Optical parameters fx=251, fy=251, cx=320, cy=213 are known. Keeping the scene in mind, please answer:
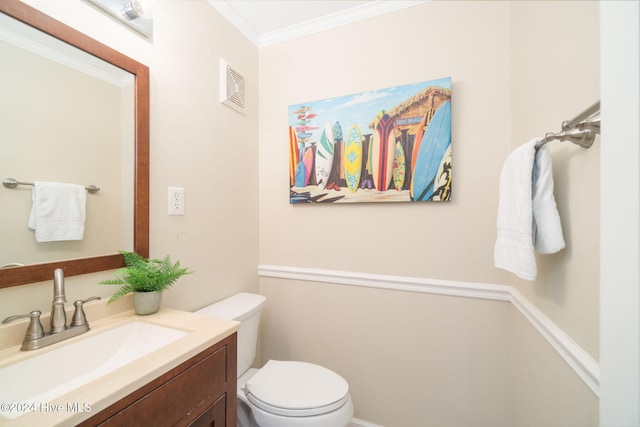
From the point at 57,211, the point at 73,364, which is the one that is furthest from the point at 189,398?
the point at 57,211

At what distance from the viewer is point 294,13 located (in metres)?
1.53

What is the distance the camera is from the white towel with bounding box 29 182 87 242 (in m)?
0.79

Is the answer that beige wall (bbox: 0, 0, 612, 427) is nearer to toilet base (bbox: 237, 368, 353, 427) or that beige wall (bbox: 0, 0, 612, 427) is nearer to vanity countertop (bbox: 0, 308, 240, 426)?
vanity countertop (bbox: 0, 308, 240, 426)

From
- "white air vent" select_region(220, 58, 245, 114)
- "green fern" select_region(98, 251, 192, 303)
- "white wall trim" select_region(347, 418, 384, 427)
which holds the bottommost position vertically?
"white wall trim" select_region(347, 418, 384, 427)

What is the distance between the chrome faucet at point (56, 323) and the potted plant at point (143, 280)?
11 cm

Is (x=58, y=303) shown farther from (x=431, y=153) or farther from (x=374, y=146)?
(x=431, y=153)

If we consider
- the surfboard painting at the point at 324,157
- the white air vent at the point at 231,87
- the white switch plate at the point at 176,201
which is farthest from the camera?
the surfboard painting at the point at 324,157

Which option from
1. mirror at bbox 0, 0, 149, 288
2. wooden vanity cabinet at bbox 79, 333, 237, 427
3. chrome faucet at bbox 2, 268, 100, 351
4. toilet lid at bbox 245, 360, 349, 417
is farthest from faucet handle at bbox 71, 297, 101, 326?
toilet lid at bbox 245, 360, 349, 417

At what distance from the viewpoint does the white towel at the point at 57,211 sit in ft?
2.61

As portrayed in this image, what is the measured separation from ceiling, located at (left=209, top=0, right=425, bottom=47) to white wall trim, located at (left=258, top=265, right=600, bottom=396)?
1541mm

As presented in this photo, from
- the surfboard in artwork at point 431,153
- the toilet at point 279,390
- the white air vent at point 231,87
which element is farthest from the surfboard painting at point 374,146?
the toilet at point 279,390

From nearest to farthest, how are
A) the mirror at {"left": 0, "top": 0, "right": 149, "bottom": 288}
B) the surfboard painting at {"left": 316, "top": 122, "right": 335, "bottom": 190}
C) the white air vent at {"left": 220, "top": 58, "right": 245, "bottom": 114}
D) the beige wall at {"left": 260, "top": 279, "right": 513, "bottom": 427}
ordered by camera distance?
the mirror at {"left": 0, "top": 0, "right": 149, "bottom": 288} < the beige wall at {"left": 260, "top": 279, "right": 513, "bottom": 427} < the white air vent at {"left": 220, "top": 58, "right": 245, "bottom": 114} < the surfboard painting at {"left": 316, "top": 122, "right": 335, "bottom": 190}

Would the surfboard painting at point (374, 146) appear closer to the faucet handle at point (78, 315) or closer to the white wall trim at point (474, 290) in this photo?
the white wall trim at point (474, 290)

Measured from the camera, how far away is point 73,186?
34.6 inches
